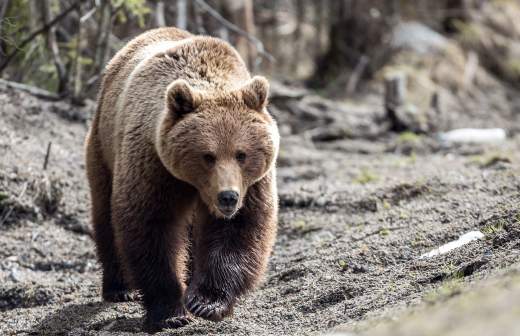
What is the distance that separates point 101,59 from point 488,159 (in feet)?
14.8

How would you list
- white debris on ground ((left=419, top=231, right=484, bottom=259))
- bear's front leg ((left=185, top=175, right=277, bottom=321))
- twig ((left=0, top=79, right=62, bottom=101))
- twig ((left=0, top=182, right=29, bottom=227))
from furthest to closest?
1. twig ((left=0, top=79, right=62, bottom=101))
2. twig ((left=0, top=182, right=29, bottom=227))
3. white debris on ground ((left=419, top=231, right=484, bottom=259))
4. bear's front leg ((left=185, top=175, right=277, bottom=321))

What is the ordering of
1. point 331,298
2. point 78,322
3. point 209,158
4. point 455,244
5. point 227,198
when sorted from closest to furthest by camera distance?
1. point 227,198
2. point 209,158
3. point 331,298
4. point 78,322
5. point 455,244

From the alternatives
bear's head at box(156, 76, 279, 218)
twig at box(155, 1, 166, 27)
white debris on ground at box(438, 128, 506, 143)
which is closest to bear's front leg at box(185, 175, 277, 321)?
bear's head at box(156, 76, 279, 218)

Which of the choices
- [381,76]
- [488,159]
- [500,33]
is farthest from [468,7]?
[488,159]

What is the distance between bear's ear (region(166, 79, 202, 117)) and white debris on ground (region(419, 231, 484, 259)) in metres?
2.02

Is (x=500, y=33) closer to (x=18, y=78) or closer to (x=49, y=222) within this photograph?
(x=18, y=78)

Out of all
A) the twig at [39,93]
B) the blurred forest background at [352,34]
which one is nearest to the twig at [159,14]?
the blurred forest background at [352,34]

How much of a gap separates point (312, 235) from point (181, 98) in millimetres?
2897

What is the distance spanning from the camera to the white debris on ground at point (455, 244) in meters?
6.24

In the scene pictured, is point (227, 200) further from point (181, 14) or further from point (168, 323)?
point (181, 14)

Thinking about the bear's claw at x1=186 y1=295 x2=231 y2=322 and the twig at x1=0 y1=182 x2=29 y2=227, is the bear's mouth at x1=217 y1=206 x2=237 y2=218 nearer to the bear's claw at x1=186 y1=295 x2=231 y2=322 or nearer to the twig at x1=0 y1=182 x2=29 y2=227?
the bear's claw at x1=186 y1=295 x2=231 y2=322

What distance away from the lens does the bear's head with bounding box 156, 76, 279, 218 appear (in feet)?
17.7

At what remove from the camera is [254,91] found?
5691 mm

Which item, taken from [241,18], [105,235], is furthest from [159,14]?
[105,235]
